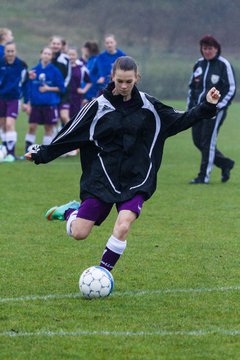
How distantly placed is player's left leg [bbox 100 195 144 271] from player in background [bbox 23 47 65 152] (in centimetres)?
1051

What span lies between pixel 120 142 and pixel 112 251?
31.3 inches

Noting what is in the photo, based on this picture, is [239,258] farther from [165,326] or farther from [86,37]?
[86,37]

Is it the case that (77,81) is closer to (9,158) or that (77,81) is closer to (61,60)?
(61,60)

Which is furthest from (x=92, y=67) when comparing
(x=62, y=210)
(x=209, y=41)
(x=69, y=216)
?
(x=69, y=216)

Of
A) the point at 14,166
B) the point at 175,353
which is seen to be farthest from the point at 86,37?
the point at 175,353

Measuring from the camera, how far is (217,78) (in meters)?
13.5

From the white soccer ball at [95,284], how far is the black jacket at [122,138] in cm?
58

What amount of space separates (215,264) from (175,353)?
2.73 meters

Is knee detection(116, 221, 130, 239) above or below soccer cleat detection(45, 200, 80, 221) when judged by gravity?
above

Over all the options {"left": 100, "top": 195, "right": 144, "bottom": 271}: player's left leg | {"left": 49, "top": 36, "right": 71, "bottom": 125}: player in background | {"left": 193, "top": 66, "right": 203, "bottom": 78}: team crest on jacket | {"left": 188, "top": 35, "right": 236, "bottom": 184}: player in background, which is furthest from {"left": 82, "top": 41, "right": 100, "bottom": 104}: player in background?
{"left": 100, "top": 195, "right": 144, "bottom": 271}: player's left leg

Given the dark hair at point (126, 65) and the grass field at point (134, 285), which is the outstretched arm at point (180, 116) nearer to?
the dark hair at point (126, 65)

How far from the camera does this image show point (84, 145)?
23.4 feet

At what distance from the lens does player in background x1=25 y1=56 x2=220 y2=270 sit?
692cm

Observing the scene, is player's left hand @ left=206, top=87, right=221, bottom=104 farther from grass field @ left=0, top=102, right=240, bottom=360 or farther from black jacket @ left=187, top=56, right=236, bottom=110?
black jacket @ left=187, top=56, right=236, bottom=110
